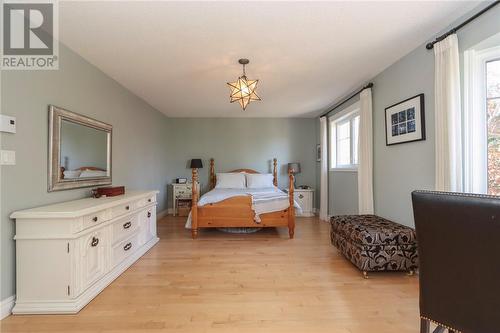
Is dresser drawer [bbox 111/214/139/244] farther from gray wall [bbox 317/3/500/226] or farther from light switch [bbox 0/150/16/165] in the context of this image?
gray wall [bbox 317/3/500/226]

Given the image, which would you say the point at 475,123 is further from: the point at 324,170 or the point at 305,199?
the point at 305,199

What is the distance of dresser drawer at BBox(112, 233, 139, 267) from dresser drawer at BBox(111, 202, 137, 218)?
1.05ft

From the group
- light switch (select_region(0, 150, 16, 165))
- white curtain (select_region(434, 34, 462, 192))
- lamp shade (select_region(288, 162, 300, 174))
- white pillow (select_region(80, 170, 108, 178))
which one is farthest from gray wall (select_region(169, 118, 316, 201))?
light switch (select_region(0, 150, 16, 165))

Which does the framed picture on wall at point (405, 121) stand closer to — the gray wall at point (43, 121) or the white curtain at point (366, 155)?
the white curtain at point (366, 155)

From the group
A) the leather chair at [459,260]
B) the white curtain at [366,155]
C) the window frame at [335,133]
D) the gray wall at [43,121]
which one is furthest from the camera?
the window frame at [335,133]

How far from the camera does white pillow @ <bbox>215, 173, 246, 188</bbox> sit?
5195 millimetres

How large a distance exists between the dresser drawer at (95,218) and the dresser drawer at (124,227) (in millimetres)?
204

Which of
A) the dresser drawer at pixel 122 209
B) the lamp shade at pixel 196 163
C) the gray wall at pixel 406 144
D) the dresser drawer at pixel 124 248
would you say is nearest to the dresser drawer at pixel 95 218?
the dresser drawer at pixel 122 209

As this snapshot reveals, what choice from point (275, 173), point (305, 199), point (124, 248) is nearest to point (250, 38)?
point (124, 248)

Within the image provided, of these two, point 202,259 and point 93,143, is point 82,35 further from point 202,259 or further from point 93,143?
point 202,259

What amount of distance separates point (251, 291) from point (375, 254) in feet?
4.31

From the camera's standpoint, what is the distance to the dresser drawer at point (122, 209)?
2.39 metres

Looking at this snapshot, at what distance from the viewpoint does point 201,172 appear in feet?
19.0

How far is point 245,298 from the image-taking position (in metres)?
2.00
